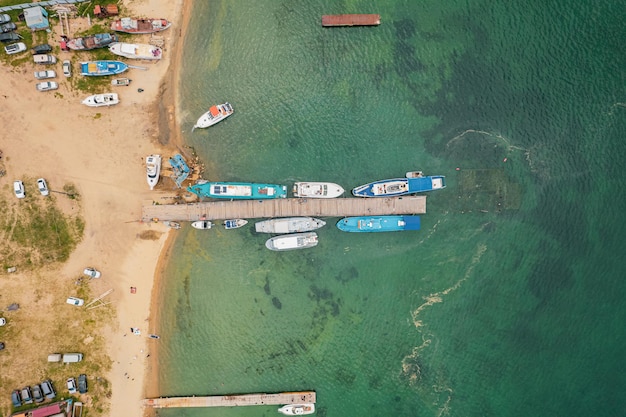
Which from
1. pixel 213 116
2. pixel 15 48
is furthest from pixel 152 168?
pixel 15 48

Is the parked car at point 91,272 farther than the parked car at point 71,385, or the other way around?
the parked car at point 91,272

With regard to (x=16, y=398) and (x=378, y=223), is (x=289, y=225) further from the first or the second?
(x=16, y=398)

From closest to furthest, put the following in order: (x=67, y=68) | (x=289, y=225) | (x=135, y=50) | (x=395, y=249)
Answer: (x=67, y=68) → (x=135, y=50) → (x=289, y=225) → (x=395, y=249)

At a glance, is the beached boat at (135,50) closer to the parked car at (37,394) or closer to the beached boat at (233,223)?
the beached boat at (233,223)

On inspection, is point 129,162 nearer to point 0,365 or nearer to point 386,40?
point 0,365

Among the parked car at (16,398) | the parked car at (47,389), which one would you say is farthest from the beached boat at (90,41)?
the parked car at (16,398)

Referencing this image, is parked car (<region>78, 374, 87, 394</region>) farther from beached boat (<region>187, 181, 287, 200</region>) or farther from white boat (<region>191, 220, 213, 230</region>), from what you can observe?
beached boat (<region>187, 181, 287, 200</region>)

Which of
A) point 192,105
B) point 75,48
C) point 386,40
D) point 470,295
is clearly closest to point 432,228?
point 470,295
